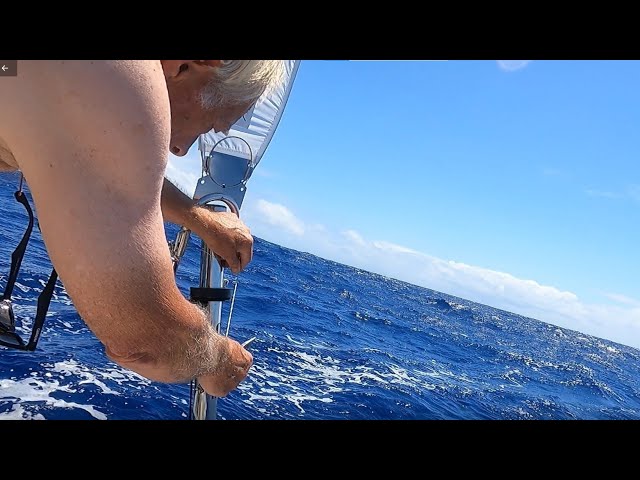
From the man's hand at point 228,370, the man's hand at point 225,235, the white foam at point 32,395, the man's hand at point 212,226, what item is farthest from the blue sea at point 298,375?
the man's hand at point 228,370

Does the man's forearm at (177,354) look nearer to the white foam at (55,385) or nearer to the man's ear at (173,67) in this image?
the man's ear at (173,67)

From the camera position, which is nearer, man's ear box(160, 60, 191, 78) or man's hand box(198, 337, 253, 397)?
man's ear box(160, 60, 191, 78)

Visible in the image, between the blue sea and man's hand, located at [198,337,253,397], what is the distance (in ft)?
2.84

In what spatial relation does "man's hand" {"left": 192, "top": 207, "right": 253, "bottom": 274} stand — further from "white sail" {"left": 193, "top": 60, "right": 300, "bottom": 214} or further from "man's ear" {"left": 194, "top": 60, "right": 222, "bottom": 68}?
"man's ear" {"left": 194, "top": 60, "right": 222, "bottom": 68}

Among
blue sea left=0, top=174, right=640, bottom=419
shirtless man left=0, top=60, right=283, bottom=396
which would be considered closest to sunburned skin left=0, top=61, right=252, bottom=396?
shirtless man left=0, top=60, right=283, bottom=396

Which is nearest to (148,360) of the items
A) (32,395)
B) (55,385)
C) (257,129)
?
(257,129)

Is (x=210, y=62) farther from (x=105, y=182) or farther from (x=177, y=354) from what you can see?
(x=177, y=354)

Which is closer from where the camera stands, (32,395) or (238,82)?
(238,82)

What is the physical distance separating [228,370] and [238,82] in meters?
0.73

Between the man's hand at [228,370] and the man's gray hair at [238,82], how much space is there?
612 mm

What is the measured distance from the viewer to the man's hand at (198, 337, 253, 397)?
123cm

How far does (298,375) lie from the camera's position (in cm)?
670

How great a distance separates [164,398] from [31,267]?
378 cm
